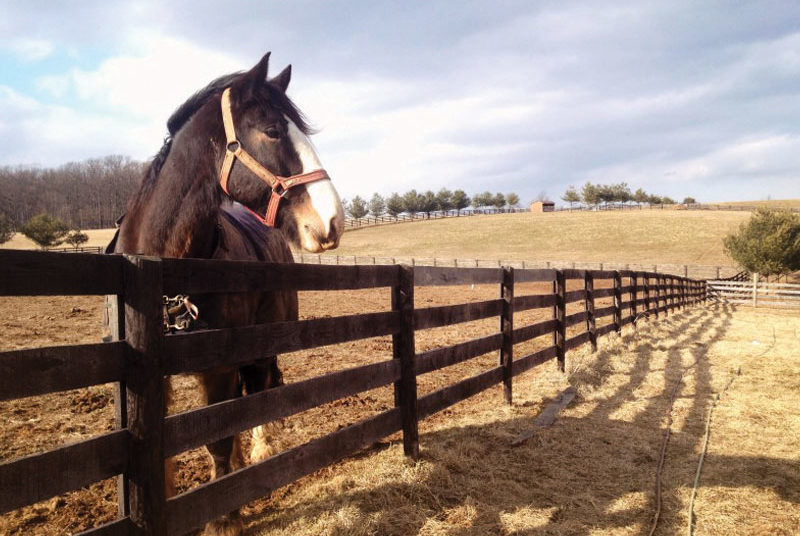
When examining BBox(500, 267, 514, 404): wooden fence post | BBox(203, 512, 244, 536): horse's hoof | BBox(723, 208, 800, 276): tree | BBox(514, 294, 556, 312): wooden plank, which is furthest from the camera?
BBox(723, 208, 800, 276): tree

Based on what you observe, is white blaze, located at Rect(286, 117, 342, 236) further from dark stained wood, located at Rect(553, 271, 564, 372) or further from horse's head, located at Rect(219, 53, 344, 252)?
dark stained wood, located at Rect(553, 271, 564, 372)

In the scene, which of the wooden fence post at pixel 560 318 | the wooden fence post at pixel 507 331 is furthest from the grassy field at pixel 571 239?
the wooden fence post at pixel 507 331

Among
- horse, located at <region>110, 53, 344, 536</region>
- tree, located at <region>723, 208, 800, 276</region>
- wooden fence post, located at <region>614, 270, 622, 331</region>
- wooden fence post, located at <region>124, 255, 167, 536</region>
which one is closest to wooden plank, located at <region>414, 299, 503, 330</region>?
horse, located at <region>110, 53, 344, 536</region>

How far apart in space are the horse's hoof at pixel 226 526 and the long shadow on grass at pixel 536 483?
0.52 feet

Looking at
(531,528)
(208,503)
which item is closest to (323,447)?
(208,503)

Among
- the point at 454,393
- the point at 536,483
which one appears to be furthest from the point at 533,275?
the point at 536,483

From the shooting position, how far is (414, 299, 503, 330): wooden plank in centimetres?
419

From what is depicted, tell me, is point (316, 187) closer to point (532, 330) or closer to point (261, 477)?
point (261, 477)

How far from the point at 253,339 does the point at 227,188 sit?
90 cm

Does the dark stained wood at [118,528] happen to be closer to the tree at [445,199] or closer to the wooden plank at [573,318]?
the wooden plank at [573,318]

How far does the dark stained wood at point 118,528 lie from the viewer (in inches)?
71.3

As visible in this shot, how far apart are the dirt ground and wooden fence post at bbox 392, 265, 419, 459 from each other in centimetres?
22

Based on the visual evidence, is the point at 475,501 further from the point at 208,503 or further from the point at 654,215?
the point at 654,215

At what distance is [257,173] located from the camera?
2.77 meters
